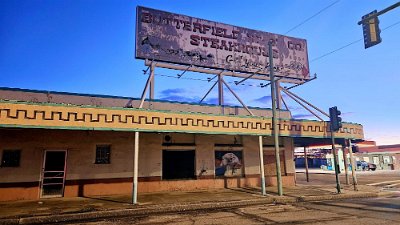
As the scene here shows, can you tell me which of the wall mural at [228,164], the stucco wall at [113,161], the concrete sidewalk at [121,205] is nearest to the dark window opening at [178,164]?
the stucco wall at [113,161]

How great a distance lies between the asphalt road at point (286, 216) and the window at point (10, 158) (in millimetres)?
6322

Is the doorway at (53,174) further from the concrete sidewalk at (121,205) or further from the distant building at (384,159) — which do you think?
the distant building at (384,159)

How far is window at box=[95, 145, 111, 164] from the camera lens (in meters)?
14.5

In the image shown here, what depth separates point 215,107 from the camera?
17.8 meters

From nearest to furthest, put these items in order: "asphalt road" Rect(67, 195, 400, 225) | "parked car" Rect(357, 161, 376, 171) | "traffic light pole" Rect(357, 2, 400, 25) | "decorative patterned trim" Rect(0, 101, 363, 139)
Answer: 1. "asphalt road" Rect(67, 195, 400, 225)
2. "traffic light pole" Rect(357, 2, 400, 25)
3. "decorative patterned trim" Rect(0, 101, 363, 139)
4. "parked car" Rect(357, 161, 376, 171)

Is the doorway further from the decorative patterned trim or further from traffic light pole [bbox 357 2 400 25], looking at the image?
traffic light pole [bbox 357 2 400 25]

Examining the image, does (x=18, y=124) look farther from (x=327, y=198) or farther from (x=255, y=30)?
(x=255, y=30)

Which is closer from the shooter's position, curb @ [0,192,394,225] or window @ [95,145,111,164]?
curb @ [0,192,394,225]

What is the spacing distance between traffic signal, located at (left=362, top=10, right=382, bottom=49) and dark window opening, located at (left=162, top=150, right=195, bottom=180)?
1031 centimetres

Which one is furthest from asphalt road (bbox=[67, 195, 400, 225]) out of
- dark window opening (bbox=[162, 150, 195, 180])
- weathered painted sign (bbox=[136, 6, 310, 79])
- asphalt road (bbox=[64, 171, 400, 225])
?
weathered painted sign (bbox=[136, 6, 310, 79])

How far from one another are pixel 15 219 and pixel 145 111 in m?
6.07

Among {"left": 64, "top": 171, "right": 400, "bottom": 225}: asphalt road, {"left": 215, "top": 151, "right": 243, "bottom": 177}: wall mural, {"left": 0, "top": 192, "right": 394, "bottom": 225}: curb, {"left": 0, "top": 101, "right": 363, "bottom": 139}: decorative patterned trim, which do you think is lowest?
{"left": 64, "top": 171, "right": 400, "bottom": 225}: asphalt road

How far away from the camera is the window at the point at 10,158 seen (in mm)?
12823

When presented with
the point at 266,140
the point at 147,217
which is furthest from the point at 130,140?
the point at 266,140
